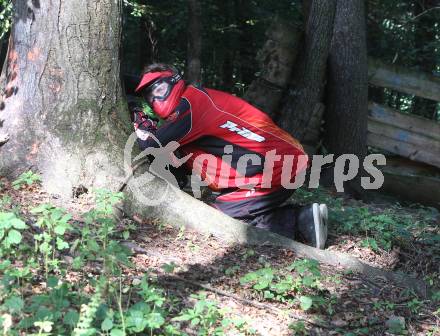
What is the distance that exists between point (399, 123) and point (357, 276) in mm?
4838

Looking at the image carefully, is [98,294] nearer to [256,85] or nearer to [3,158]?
[3,158]

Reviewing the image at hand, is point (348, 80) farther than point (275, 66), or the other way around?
point (348, 80)

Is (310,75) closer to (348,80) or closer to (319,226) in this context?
(348,80)

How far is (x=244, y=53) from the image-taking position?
13.2 meters

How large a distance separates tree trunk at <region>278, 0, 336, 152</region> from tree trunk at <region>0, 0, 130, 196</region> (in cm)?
380

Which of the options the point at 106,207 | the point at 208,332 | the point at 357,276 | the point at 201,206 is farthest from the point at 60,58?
the point at 357,276

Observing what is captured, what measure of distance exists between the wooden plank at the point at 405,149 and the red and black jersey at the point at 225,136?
389cm

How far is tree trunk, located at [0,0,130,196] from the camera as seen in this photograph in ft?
14.3

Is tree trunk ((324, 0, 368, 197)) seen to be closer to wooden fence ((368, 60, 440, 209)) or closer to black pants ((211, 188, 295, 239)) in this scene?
wooden fence ((368, 60, 440, 209))

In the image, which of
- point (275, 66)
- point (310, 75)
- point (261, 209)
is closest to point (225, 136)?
point (261, 209)

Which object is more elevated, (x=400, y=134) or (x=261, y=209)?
(x=400, y=134)

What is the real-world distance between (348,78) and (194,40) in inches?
119

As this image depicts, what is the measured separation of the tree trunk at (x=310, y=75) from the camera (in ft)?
24.9

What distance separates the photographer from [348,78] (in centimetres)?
794
